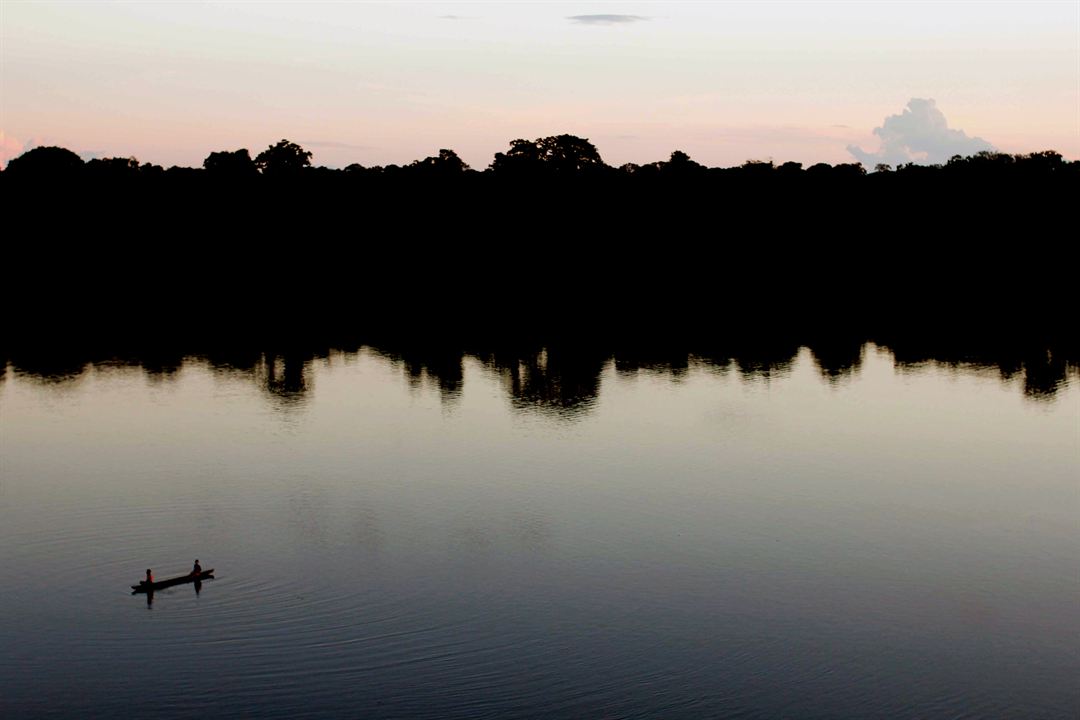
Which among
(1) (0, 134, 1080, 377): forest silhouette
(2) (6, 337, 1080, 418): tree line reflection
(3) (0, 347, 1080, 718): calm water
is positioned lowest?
(3) (0, 347, 1080, 718): calm water

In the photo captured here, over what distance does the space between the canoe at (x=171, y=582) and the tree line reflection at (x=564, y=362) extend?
129 feet

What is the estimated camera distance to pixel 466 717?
108ft

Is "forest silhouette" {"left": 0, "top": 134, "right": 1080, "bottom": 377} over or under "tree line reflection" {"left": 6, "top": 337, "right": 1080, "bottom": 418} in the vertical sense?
over

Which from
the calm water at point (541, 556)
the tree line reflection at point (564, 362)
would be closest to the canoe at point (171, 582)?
the calm water at point (541, 556)

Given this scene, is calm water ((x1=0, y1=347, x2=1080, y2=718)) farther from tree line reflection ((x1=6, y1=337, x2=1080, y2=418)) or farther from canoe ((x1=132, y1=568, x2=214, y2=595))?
tree line reflection ((x1=6, y1=337, x2=1080, y2=418))

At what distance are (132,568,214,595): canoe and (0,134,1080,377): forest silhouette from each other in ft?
294

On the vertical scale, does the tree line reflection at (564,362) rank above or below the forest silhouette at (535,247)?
below

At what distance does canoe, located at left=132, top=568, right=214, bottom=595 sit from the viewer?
41.7 metres

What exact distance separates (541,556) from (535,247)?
478ft

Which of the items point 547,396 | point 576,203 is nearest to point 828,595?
point 547,396

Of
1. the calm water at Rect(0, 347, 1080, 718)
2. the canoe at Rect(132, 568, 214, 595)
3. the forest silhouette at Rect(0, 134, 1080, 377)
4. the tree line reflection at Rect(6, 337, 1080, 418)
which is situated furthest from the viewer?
the forest silhouette at Rect(0, 134, 1080, 377)

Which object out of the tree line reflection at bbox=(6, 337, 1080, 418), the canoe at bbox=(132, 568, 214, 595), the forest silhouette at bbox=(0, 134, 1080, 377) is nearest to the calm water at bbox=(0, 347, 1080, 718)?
the canoe at bbox=(132, 568, 214, 595)

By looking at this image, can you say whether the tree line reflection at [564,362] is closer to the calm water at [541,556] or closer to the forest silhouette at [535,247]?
the calm water at [541,556]

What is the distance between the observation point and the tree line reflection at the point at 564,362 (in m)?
90.2
